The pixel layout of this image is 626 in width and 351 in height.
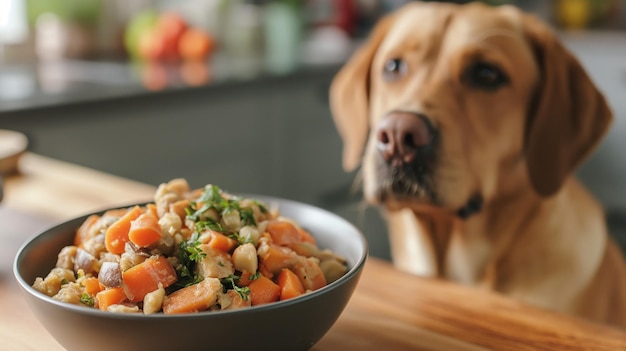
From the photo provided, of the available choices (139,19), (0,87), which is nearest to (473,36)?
(0,87)

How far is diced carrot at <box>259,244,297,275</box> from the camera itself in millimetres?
669

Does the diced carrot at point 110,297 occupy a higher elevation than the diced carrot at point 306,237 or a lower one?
higher

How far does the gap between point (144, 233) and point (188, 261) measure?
0.05 meters

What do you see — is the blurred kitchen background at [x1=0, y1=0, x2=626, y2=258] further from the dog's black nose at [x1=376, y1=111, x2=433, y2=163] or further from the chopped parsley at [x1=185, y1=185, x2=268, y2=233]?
the chopped parsley at [x1=185, y1=185, x2=268, y2=233]

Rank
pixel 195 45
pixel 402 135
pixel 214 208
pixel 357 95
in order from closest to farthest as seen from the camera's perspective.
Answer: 1. pixel 214 208
2. pixel 402 135
3. pixel 357 95
4. pixel 195 45

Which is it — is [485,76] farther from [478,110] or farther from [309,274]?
[309,274]

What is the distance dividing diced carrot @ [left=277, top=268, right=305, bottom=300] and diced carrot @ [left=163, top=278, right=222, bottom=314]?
6 centimetres

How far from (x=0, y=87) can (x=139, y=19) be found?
3.31ft

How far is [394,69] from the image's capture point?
1.36m

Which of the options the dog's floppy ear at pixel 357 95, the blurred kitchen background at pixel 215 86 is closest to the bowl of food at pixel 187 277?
the dog's floppy ear at pixel 357 95

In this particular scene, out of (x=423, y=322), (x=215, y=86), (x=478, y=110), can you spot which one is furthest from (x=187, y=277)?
(x=215, y=86)

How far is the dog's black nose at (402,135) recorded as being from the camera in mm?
1103

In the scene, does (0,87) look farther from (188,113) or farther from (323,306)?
(323,306)

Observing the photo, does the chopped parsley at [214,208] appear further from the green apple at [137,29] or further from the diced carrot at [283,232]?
the green apple at [137,29]
